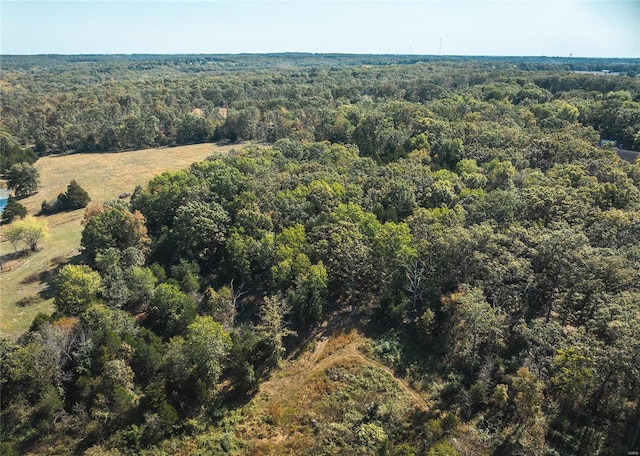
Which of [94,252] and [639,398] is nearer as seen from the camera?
[639,398]

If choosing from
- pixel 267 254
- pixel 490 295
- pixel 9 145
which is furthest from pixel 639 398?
pixel 9 145

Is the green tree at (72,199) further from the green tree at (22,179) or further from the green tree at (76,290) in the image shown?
the green tree at (76,290)

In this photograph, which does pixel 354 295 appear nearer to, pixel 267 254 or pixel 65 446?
pixel 267 254

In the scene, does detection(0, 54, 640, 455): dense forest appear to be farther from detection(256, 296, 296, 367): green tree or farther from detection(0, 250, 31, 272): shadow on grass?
detection(0, 250, 31, 272): shadow on grass

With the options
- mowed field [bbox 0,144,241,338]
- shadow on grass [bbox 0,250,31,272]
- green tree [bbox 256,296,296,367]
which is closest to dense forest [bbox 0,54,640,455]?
green tree [bbox 256,296,296,367]

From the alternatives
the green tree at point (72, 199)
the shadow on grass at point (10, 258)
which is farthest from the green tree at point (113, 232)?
the green tree at point (72, 199)
